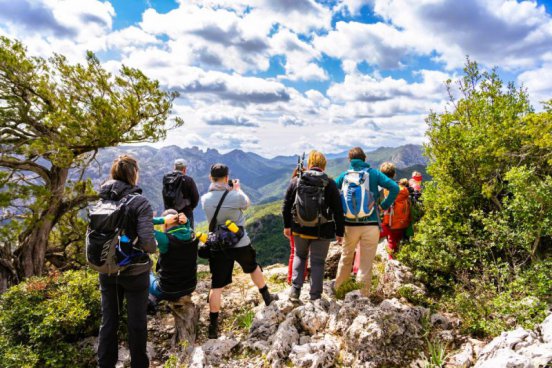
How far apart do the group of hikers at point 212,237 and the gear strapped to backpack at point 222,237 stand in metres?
0.02

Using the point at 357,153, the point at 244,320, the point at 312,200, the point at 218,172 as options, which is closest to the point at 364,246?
the point at 312,200

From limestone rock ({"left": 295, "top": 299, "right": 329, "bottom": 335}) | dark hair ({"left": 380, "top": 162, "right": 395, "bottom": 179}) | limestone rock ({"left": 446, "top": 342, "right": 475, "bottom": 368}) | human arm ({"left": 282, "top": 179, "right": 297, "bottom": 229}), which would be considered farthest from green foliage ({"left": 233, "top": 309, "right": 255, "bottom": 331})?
dark hair ({"left": 380, "top": 162, "right": 395, "bottom": 179})

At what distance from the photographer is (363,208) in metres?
6.48

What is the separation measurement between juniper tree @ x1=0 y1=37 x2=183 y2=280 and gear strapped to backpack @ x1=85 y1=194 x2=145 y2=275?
757 cm

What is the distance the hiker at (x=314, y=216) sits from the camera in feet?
20.0

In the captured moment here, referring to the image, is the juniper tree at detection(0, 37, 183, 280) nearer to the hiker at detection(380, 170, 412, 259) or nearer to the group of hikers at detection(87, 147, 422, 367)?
the group of hikers at detection(87, 147, 422, 367)

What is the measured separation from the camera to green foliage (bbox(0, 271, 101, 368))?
232 inches

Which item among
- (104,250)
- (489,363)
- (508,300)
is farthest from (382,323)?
(104,250)

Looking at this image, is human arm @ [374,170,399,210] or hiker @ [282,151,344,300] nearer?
hiker @ [282,151,344,300]

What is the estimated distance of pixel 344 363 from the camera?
15.7 ft

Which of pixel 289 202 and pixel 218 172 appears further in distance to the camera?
pixel 289 202

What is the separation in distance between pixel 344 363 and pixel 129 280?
12.1 ft

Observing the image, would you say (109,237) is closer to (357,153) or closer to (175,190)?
(175,190)

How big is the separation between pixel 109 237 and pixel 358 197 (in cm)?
477
